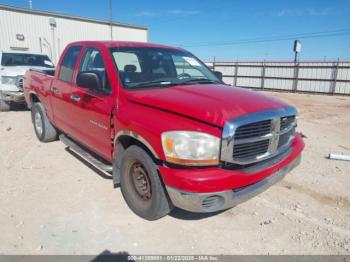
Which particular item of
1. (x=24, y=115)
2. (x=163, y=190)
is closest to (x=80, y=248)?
(x=163, y=190)

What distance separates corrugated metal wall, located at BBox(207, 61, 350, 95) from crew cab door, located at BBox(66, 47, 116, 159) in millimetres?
18567

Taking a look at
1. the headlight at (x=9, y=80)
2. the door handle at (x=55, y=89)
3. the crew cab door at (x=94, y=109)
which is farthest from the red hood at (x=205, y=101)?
the headlight at (x=9, y=80)

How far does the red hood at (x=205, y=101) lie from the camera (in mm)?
2667

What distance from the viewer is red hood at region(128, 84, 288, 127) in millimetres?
2667

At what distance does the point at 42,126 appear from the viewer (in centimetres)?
589

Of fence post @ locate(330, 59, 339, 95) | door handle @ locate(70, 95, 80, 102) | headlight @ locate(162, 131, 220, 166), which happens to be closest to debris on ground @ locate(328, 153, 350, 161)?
headlight @ locate(162, 131, 220, 166)

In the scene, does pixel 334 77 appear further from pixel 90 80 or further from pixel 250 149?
pixel 90 80

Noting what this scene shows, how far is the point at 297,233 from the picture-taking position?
304 centimetres

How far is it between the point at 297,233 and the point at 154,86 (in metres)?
2.32

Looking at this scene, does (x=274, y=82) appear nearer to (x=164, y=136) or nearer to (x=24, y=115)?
(x=24, y=115)

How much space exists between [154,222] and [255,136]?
4.91 ft

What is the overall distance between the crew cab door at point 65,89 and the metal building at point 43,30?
1232cm

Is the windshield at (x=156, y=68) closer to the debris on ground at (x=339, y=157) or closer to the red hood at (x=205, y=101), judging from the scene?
the red hood at (x=205, y=101)

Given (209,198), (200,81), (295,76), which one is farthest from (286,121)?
(295,76)
